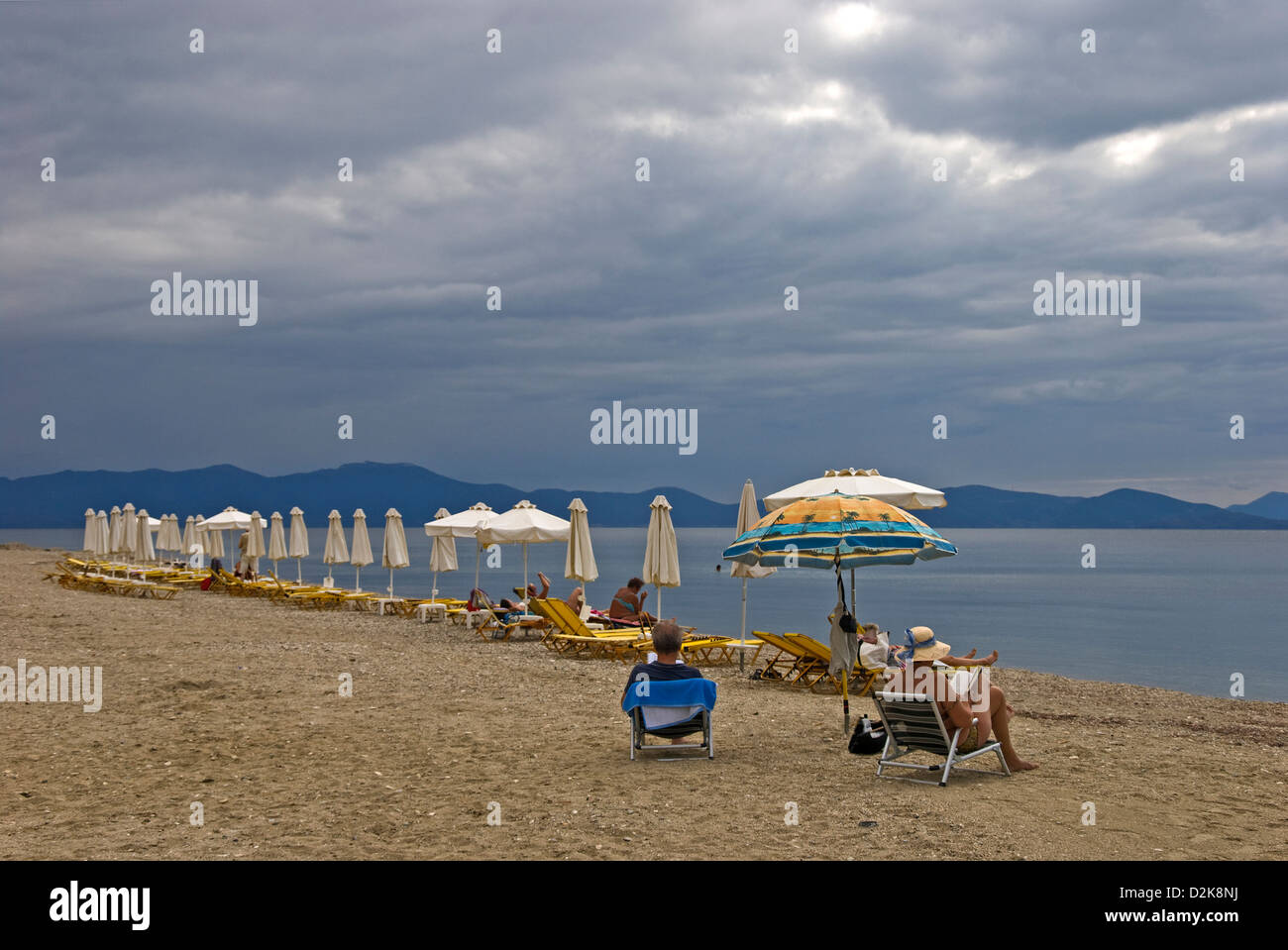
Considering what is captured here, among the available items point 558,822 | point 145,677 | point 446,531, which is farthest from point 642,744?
point 446,531

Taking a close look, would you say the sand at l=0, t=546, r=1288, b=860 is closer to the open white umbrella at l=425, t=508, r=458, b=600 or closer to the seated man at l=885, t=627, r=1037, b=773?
the seated man at l=885, t=627, r=1037, b=773

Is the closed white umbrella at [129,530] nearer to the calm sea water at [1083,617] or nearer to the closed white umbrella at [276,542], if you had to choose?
the closed white umbrella at [276,542]

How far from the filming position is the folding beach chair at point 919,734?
6465 mm

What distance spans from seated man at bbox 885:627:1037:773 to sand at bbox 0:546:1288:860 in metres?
0.25

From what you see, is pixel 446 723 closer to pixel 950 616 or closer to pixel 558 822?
pixel 558 822

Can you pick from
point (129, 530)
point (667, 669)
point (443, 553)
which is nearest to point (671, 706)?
point (667, 669)

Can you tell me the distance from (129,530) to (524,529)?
24.1 m

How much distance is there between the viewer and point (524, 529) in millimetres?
17297

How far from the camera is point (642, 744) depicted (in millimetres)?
7547

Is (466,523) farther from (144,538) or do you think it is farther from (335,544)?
(144,538)

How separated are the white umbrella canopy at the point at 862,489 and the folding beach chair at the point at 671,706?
4.33 metres
